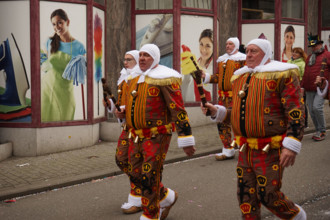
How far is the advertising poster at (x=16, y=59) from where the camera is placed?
913 cm

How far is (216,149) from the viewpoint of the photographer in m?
9.47

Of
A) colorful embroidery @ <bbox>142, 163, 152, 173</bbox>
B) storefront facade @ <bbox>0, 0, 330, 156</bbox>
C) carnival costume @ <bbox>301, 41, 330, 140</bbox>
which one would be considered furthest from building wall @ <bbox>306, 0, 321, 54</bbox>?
colorful embroidery @ <bbox>142, 163, 152, 173</bbox>

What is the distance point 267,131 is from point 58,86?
6.20 meters

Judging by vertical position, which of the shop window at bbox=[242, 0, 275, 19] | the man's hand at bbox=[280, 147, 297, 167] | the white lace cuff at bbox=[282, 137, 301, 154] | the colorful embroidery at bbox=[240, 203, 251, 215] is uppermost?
the shop window at bbox=[242, 0, 275, 19]

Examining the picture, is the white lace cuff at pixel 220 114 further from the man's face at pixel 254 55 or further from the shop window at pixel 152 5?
the shop window at pixel 152 5

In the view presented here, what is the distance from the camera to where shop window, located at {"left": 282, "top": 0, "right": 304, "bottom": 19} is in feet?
53.2

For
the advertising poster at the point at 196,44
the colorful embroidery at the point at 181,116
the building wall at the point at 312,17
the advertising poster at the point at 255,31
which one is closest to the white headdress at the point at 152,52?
the colorful embroidery at the point at 181,116

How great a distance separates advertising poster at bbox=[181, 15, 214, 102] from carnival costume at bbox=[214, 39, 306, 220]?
8.00 m

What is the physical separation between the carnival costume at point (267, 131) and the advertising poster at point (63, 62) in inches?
233

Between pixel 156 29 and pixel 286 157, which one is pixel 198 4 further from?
pixel 286 157

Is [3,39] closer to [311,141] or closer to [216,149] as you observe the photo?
[216,149]

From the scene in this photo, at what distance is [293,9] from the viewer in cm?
1666

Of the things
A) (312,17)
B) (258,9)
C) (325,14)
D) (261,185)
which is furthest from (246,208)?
(325,14)

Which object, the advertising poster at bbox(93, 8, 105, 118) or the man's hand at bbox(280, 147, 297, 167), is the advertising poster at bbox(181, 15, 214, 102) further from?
the man's hand at bbox(280, 147, 297, 167)
